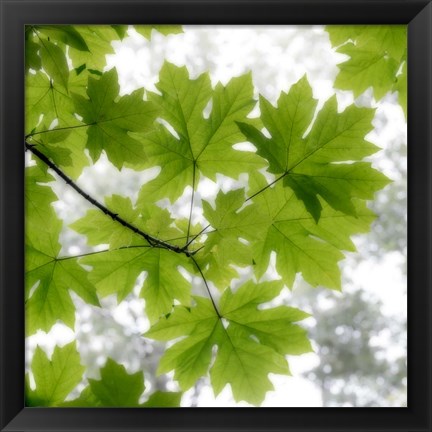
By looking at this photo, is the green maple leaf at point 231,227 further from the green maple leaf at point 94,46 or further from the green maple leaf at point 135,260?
the green maple leaf at point 94,46

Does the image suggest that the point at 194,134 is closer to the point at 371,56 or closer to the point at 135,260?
the point at 135,260

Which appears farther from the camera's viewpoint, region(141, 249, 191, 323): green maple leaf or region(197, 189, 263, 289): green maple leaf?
region(141, 249, 191, 323): green maple leaf

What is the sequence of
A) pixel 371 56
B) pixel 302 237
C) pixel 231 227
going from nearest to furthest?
pixel 231 227
pixel 302 237
pixel 371 56

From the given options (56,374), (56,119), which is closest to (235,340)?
(56,374)

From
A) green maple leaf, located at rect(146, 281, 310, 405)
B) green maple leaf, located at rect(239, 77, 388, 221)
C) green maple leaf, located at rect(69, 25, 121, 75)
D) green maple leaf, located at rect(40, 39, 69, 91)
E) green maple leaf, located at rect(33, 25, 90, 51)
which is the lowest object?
green maple leaf, located at rect(146, 281, 310, 405)

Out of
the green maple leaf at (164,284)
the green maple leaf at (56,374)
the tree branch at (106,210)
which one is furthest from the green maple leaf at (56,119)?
the green maple leaf at (56,374)

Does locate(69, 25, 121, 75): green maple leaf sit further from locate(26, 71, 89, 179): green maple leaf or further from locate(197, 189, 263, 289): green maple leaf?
locate(197, 189, 263, 289): green maple leaf

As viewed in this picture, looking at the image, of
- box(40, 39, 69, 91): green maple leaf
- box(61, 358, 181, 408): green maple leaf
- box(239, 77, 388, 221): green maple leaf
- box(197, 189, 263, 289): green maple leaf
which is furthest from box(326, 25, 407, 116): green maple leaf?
box(61, 358, 181, 408): green maple leaf
